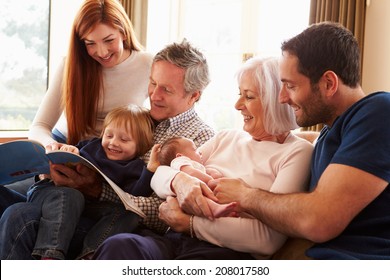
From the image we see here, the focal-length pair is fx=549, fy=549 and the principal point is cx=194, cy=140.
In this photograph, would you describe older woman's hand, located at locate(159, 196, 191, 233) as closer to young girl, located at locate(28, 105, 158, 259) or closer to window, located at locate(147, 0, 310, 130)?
young girl, located at locate(28, 105, 158, 259)

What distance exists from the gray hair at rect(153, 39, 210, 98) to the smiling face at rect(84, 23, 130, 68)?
354 mm

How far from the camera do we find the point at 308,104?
1701 mm

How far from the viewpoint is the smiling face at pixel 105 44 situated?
2.54 meters

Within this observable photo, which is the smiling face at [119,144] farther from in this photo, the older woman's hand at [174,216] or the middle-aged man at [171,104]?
the older woman's hand at [174,216]

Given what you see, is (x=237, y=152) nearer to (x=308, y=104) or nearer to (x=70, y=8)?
(x=308, y=104)

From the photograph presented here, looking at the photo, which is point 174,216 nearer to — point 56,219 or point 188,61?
point 56,219

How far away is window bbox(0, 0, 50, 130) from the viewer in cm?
527

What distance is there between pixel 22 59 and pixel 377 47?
3.33 meters

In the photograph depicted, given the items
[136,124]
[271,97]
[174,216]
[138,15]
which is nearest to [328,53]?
[271,97]

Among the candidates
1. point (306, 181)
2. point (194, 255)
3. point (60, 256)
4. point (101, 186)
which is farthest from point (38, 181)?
point (306, 181)

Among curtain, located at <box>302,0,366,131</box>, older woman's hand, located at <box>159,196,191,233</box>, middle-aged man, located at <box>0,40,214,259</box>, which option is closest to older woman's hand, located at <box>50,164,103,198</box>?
middle-aged man, located at <box>0,40,214,259</box>

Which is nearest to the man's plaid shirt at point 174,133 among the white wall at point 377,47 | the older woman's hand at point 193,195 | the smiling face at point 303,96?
the older woman's hand at point 193,195

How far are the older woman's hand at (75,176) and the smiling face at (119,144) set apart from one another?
0.37 feet

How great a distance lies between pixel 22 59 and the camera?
5.37 meters
